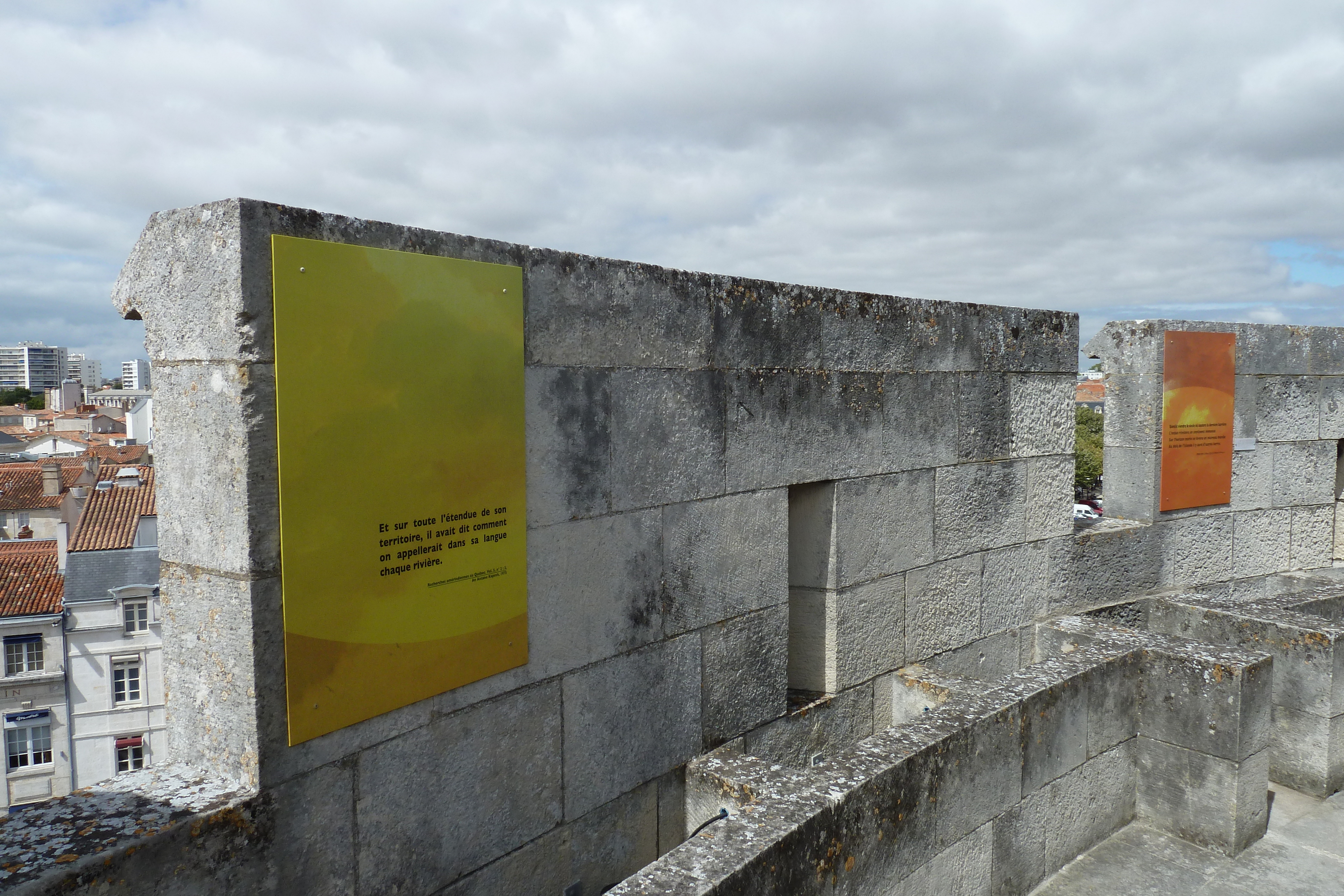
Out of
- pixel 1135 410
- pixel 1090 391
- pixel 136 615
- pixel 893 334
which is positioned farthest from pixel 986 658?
pixel 1090 391

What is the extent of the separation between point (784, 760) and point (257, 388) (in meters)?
3.06

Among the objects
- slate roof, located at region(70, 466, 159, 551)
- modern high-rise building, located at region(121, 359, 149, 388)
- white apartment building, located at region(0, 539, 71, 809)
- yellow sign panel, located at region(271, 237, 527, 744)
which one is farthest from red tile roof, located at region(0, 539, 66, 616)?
modern high-rise building, located at region(121, 359, 149, 388)

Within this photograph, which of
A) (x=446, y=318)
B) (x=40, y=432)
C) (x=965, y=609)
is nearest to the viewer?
(x=446, y=318)

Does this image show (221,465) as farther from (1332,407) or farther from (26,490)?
(26,490)

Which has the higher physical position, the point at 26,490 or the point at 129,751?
the point at 26,490

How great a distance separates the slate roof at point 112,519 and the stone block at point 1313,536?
106 ft

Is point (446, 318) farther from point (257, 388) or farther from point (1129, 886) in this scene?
point (1129, 886)

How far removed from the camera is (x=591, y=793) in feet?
10.9

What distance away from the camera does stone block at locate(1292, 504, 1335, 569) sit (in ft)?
23.2

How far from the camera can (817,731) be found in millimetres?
4320

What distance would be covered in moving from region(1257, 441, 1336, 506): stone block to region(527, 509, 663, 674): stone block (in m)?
5.97

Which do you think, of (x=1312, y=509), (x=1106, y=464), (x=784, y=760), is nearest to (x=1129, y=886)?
(x=784, y=760)

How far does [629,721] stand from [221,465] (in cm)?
186

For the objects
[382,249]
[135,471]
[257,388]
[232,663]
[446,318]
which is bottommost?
[135,471]
